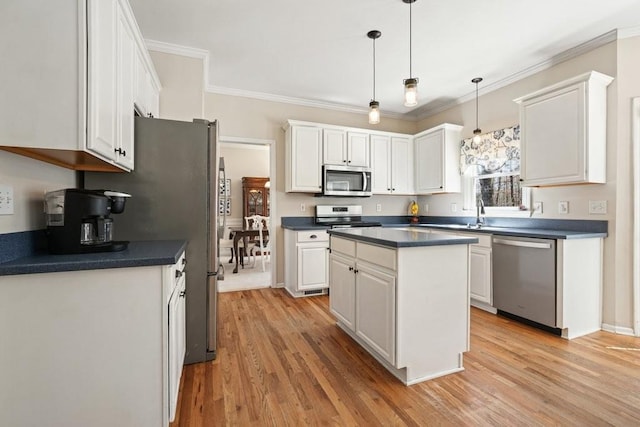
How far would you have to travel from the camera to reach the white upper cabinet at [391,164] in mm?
4551

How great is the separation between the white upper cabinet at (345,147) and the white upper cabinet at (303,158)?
0.12 m

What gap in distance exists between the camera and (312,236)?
3895 millimetres

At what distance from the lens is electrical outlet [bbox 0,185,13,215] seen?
50.8 inches

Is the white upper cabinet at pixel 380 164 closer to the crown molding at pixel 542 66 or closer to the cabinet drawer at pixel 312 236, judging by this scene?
the crown molding at pixel 542 66

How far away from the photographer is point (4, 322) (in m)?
1.19

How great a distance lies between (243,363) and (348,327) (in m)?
0.89

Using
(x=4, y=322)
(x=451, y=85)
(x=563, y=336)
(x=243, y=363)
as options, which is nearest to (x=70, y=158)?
(x=4, y=322)

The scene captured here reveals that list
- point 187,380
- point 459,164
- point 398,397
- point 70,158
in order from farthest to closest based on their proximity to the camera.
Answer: point 459,164 < point 187,380 < point 398,397 < point 70,158

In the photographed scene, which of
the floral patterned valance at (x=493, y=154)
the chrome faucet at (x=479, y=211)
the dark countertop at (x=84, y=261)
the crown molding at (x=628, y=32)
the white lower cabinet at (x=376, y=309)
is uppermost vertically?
the crown molding at (x=628, y=32)

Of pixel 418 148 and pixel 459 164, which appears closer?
pixel 459 164

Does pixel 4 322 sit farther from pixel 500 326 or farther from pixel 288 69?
pixel 500 326

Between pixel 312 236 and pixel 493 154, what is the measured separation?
2484mm

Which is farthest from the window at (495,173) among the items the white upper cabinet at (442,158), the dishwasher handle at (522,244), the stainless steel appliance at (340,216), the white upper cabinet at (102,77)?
the white upper cabinet at (102,77)

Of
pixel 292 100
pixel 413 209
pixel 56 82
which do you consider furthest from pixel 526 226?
pixel 56 82
